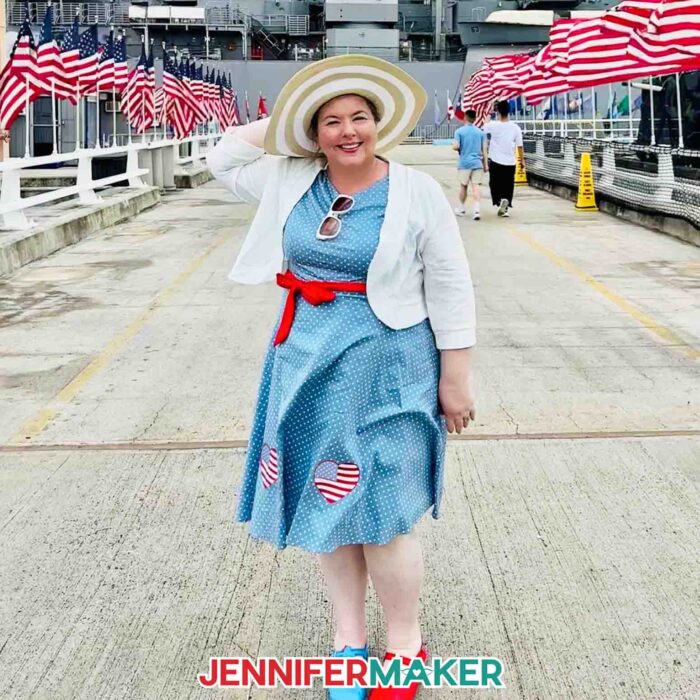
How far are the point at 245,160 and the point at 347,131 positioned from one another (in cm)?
42

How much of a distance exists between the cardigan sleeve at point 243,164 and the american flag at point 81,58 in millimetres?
18294

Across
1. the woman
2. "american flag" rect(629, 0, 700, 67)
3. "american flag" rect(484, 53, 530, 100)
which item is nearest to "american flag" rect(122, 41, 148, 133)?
"american flag" rect(484, 53, 530, 100)

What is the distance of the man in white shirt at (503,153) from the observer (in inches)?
699

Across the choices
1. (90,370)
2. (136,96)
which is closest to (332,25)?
(136,96)

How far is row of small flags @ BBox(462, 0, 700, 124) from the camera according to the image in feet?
56.9

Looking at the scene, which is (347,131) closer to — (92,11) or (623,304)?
(623,304)

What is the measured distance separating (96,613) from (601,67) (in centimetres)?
1874

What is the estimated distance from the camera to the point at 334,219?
9.85ft

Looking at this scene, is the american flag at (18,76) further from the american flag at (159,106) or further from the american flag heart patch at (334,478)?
the american flag heart patch at (334,478)

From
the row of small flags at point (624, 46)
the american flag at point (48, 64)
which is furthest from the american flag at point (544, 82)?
the american flag at point (48, 64)

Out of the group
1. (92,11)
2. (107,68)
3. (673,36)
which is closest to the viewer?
(673,36)

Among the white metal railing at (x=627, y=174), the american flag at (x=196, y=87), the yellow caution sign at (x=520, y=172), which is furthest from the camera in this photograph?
the american flag at (x=196, y=87)

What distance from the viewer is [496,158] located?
18.0 m

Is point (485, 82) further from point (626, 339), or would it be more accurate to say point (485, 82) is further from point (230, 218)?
Answer: point (626, 339)
